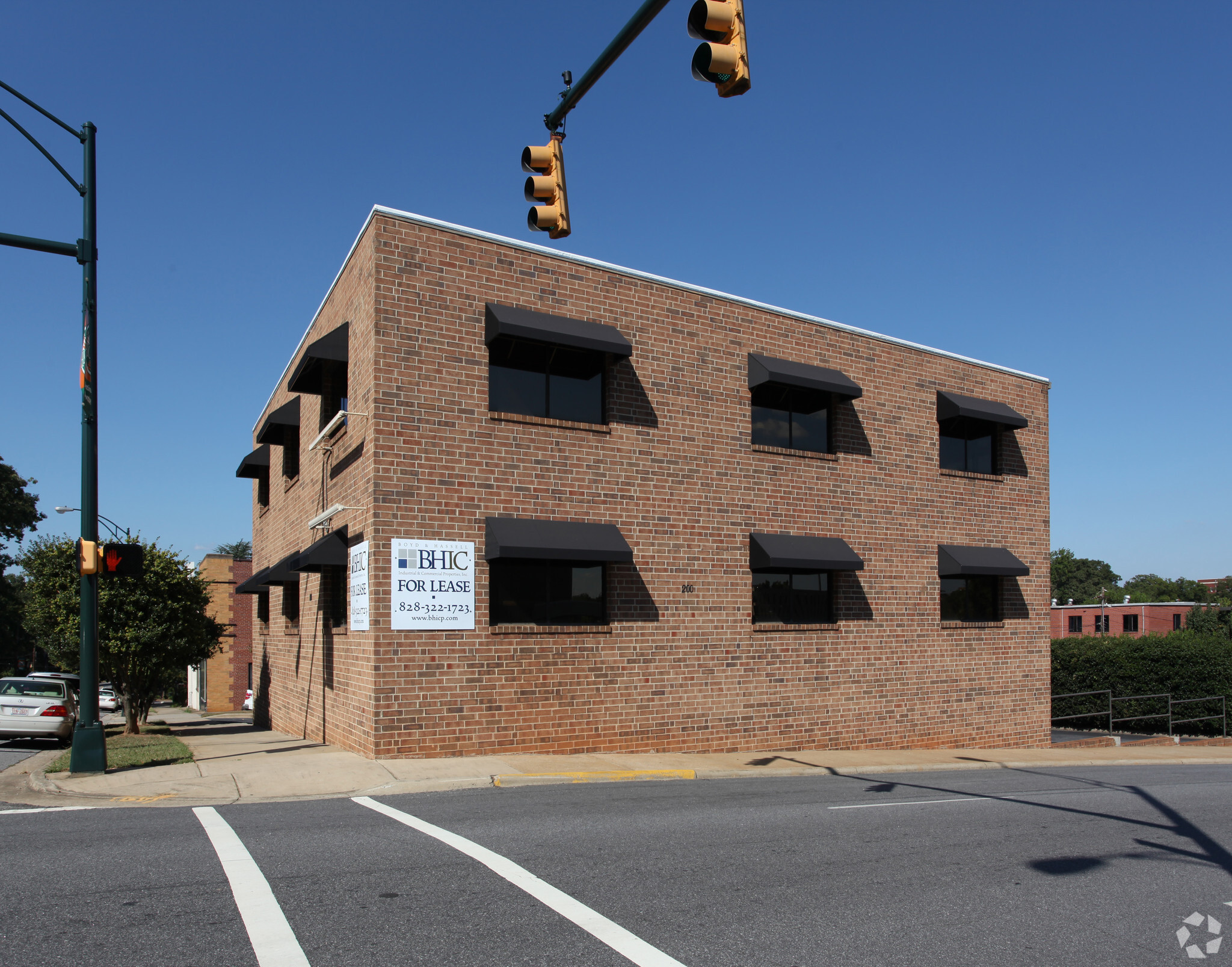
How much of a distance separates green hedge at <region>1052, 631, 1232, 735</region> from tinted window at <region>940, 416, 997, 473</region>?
43.7 feet

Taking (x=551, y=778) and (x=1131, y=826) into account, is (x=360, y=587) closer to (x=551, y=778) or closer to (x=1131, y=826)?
(x=551, y=778)

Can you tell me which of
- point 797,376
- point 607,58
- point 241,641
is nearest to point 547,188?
point 607,58

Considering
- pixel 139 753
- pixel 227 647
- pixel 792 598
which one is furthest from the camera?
pixel 227 647

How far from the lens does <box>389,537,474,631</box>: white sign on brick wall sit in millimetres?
14148

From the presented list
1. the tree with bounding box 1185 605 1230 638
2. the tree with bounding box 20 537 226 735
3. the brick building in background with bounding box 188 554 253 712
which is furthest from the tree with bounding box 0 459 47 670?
the tree with bounding box 1185 605 1230 638

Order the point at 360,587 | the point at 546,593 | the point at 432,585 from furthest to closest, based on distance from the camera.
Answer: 1. the point at 546,593
2. the point at 360,587
3. the point at 432,585

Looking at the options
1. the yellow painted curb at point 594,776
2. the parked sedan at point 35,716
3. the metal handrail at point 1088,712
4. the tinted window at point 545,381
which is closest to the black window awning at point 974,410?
the tinted window at point 545,381

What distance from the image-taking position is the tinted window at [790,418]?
18.7m

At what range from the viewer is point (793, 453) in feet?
61.2

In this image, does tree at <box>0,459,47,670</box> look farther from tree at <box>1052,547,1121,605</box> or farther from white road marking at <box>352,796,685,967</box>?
tree at <box>1052,547,1121,605</box>

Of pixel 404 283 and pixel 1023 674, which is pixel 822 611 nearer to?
pixel 1023 674

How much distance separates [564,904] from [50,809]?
21.5ft

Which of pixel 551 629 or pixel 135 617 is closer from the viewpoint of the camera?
pixel 551 629

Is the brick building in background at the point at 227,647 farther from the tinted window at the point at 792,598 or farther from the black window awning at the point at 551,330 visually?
the black window awning at the point at 551,330
